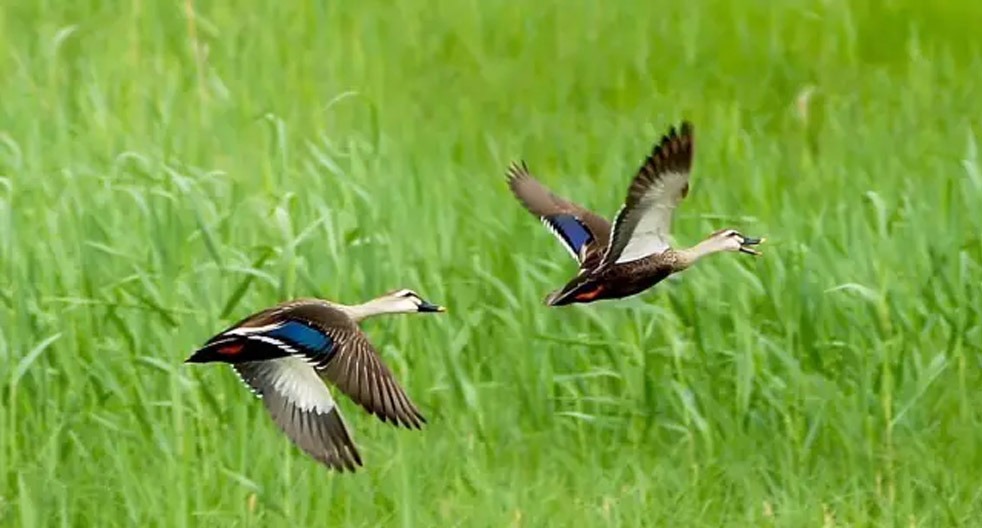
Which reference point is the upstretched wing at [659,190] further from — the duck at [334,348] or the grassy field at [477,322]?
the grassy field at [477,322]

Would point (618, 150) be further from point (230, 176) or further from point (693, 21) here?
point (693, 21)

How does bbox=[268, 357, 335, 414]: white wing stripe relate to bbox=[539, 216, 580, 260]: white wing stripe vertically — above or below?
below

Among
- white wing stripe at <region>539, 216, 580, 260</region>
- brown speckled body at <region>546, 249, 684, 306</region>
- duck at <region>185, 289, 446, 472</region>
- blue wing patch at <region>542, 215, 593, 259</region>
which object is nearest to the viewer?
duck at <region>185, 289, 446, 472</region>

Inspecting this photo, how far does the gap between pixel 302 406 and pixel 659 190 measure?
A: 35.4 inches

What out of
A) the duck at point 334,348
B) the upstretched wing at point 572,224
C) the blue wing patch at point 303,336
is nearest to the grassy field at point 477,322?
the upstretched wing at point 572,224

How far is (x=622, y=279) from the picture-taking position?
4117 millimetres

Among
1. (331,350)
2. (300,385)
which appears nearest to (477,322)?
(300,385)

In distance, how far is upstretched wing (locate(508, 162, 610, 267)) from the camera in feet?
15.1

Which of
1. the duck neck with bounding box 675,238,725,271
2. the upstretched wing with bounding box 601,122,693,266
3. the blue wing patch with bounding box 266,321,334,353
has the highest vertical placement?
the upstretched wing with bounding box 601,122,693,266

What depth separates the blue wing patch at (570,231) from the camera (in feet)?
15.5

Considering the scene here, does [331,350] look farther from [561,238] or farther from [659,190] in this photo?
[561,238]

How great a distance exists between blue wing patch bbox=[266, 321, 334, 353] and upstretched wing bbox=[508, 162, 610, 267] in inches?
29.4

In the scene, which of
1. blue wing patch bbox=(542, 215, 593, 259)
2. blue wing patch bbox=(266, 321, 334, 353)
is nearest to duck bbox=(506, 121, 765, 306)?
blue wing patch bbox=(542, 215, 593, 259)

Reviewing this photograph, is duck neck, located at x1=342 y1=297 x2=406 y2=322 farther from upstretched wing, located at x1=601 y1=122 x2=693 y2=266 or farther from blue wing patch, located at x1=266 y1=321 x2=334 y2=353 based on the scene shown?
upstretched wing, located at x1=601 y1=122 x2=693 y2=266
